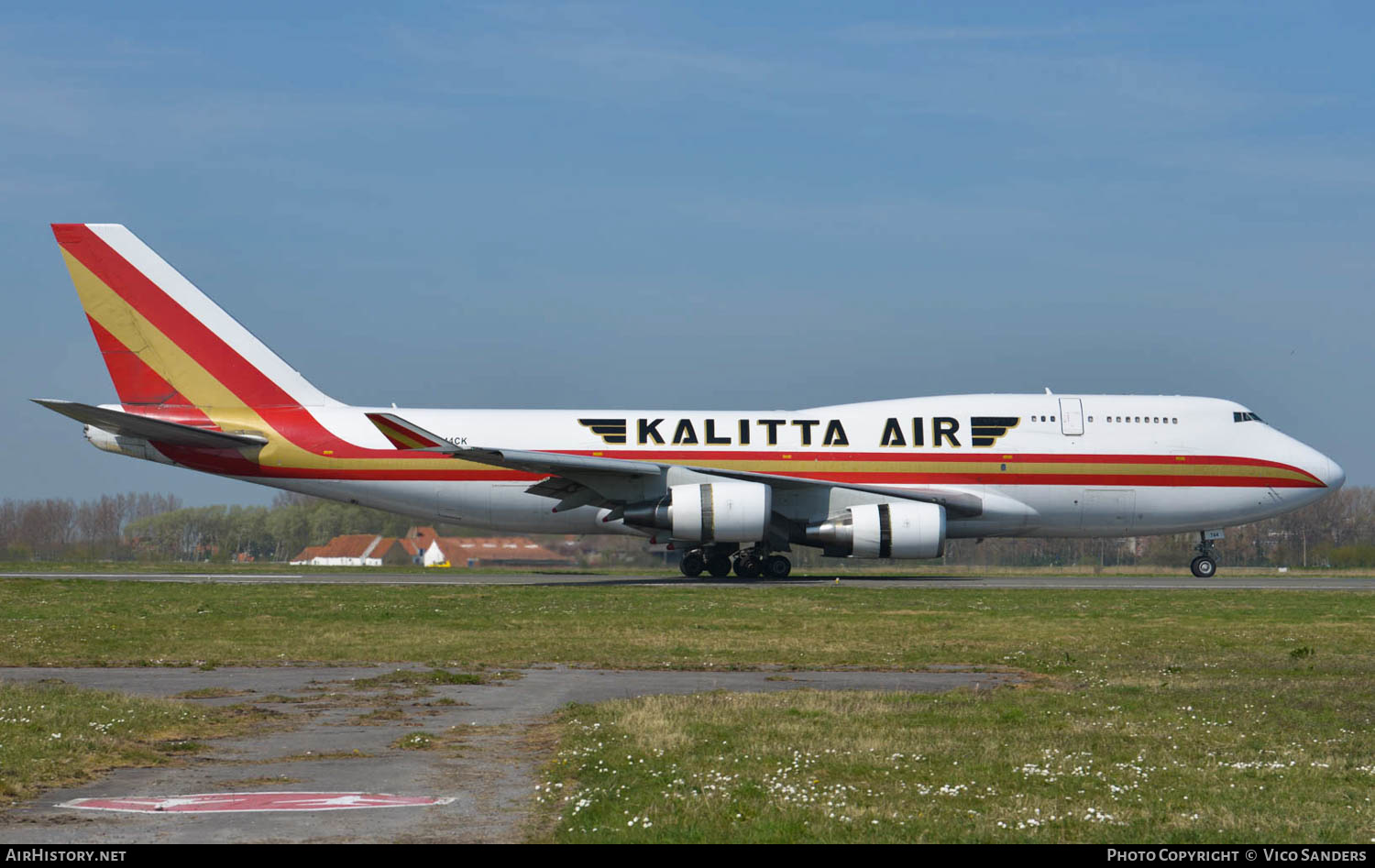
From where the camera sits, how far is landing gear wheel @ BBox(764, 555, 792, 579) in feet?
113

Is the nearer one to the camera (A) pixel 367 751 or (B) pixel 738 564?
(A) pixel 367 751

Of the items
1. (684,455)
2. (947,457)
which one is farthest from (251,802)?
(947,457)

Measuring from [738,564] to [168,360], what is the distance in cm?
1562

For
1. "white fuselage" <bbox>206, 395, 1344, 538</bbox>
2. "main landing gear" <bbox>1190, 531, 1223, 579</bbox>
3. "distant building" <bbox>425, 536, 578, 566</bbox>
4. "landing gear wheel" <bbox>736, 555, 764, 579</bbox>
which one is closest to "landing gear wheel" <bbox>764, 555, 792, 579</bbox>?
"landing gear wheel" <bbox>736, 555, 764, 579</bbox>

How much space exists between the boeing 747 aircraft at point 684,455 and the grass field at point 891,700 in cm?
498

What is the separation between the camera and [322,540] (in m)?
49.6

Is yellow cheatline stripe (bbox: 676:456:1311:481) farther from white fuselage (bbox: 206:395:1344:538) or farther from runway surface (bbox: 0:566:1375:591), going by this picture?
runway surface (bbox: 0:566:1375:591)

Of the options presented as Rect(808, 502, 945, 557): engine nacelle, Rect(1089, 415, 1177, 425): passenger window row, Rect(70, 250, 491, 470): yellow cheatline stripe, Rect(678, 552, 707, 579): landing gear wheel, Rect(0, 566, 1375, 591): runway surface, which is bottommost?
Rect(0, 566, 1375, 591): runway surface

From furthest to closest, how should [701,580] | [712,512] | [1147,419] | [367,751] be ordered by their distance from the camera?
[1147,419] < [701,580] < [712,512] < [367,751]

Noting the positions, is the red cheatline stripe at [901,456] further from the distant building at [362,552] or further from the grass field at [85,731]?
the grass field at [85,731]

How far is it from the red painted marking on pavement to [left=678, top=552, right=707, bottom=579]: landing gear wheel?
26968 mm

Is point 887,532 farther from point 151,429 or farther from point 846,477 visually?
point 151,429
